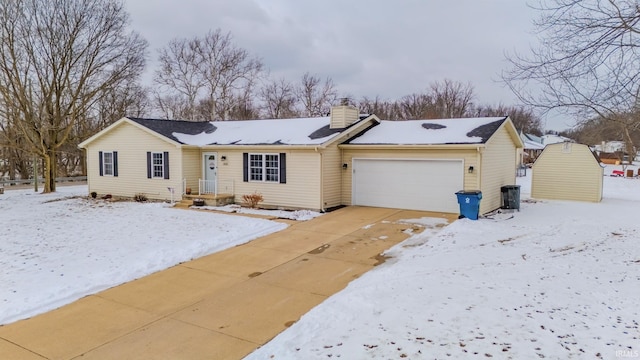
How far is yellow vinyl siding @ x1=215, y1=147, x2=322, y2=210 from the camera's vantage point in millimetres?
14195

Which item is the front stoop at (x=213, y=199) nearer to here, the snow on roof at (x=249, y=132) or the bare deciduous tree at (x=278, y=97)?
the snow on roof at (x=249, y=132)

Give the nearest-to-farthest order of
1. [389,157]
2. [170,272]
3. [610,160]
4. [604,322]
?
[604,322] < [170,272] < [389,157] < [610,160]

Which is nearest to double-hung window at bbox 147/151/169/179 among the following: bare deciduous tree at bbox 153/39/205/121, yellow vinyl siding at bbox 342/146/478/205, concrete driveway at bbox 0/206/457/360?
yellow vinyl siding at bbox 342/146/478/205

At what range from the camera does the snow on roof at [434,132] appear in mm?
13273

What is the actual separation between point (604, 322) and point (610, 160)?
55614mm

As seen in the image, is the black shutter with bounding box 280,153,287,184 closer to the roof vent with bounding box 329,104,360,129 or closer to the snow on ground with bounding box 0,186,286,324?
the roof vent with bounding box 329,104,360,129

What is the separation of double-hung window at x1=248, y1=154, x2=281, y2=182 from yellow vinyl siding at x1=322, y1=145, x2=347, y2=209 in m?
1.80

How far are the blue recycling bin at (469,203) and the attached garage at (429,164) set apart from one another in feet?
3.12

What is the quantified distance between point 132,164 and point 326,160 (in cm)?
924

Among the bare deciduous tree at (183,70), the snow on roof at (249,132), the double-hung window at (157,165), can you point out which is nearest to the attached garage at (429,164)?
the snow on roof at (249,132)

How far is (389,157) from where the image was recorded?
565 inches

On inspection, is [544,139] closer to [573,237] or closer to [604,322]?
[573,237]

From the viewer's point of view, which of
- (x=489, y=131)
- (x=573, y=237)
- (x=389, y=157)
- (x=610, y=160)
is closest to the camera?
(x=573, y=237)

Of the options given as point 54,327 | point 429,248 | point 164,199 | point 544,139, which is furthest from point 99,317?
point 544,139
